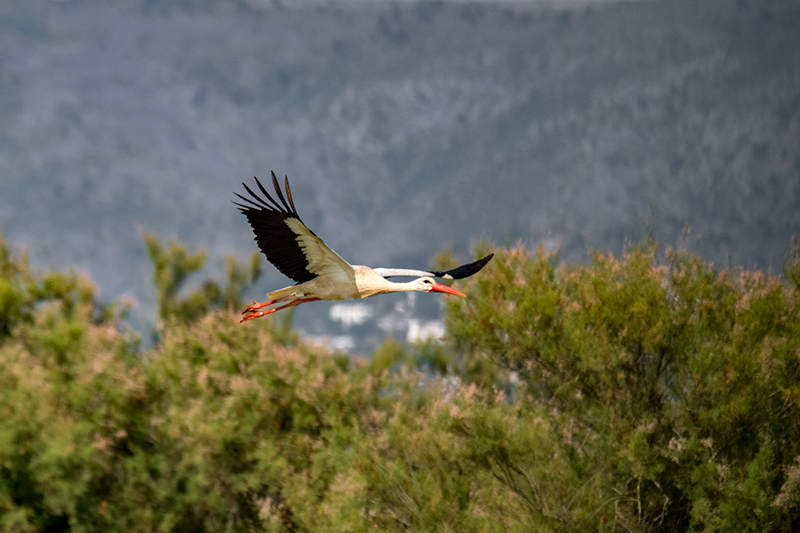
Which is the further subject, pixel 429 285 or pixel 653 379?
pixel 653 379

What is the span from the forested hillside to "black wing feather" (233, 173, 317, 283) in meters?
8.50

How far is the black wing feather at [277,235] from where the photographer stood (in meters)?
A: 6.07

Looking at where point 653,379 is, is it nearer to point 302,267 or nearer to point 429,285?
point 429,285

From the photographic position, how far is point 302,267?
6.09 metres

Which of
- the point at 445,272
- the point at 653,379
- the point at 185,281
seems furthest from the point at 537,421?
the point at 185,281

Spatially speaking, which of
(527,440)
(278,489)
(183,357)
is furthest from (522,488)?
(183,357)

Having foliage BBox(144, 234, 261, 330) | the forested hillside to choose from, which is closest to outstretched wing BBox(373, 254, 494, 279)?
the forested hillside

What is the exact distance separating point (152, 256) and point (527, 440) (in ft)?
103

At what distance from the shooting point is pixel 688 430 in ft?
46.8

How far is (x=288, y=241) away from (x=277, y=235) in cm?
13

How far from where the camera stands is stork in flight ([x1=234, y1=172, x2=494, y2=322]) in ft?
19.1

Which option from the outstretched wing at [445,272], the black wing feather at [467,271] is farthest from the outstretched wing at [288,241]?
the black wing feather at [467,271]

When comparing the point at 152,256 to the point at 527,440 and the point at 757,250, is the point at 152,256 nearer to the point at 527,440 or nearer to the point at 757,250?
the point at 527,440

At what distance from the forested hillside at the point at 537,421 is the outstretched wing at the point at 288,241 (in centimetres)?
851
